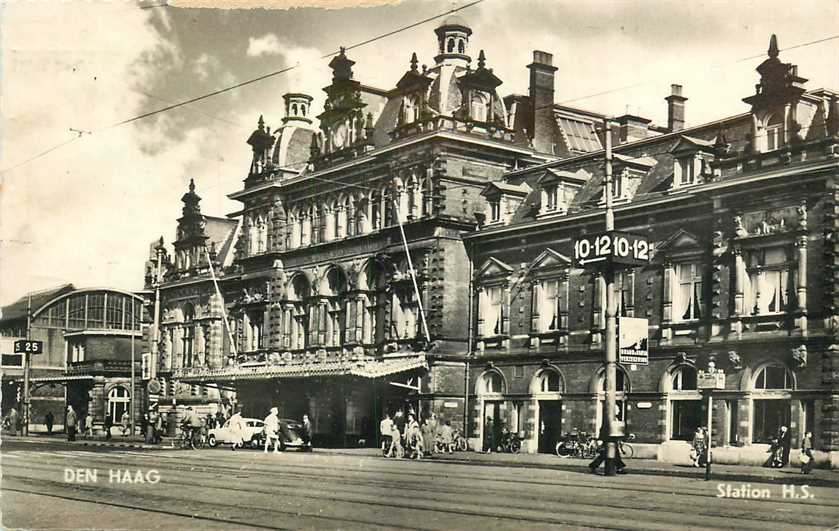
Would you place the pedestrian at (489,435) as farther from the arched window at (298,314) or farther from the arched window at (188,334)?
the arched window at (188,334)

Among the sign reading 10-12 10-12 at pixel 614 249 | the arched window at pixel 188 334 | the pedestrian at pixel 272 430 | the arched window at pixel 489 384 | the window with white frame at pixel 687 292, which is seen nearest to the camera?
the sign reading 10-12 10-12 at pixel 614 249

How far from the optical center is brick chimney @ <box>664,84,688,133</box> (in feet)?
151

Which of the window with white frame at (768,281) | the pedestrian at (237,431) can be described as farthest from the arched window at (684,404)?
the pedestrian at (237,431)

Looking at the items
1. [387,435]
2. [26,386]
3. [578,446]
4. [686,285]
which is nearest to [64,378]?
[26,386]

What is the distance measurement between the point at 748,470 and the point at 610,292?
270 inches

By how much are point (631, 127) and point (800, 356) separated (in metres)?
18.9

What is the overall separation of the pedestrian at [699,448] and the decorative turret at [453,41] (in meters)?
20.5

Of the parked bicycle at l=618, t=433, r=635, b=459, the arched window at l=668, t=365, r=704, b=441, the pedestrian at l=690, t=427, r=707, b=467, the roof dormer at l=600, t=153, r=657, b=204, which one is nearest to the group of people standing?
the parked bicycle at l=618, t=433, r=635, b=459

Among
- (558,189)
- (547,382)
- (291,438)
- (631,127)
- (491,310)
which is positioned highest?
(631,127)

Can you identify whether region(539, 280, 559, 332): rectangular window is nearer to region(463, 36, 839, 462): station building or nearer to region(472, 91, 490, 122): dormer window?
region(463, 36, 839, 462): station building

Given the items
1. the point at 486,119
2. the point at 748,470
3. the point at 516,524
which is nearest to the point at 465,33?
the point at 486,119

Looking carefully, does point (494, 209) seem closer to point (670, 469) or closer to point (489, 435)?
point (489, 435)

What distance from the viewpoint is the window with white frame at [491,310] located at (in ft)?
142

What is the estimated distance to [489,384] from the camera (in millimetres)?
43656
